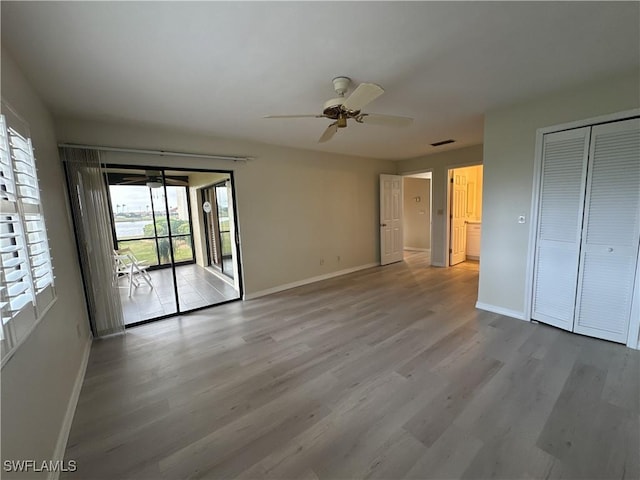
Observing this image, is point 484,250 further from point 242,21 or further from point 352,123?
point 242,21

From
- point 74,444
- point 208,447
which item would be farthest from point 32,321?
point 208,447

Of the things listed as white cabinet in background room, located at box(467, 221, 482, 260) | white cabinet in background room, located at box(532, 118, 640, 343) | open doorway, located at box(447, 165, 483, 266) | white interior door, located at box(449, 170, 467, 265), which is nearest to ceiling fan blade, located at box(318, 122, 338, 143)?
white cabinet in background room, located at box(532, 118, 640, 343)

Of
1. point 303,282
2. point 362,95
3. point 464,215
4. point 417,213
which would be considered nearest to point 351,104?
point 362,95

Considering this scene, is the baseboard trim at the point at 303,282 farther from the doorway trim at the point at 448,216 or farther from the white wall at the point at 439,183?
the doorway trim at the point at 448,216

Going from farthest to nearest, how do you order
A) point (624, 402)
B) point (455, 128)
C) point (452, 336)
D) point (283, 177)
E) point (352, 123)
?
point (283, 177)
point (455, 128)
point (352, 123)
point (452, 336)
point (624, 402)

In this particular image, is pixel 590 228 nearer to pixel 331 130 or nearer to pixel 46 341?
pixel 331 130

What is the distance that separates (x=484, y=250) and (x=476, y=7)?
2.77 metres

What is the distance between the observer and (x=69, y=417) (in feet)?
6.14

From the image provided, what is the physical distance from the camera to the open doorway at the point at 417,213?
784cm

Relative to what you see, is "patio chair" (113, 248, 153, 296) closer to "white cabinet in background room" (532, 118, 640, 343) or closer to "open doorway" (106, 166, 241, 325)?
"open doorway" (106, 166, 241, 325)

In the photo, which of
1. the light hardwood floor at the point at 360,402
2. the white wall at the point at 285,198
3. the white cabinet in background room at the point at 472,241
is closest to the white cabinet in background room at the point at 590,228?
the light hardwood floor at the point at 360,402

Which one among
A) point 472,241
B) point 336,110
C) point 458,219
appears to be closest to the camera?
point 336,110

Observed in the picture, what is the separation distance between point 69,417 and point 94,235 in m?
1.90

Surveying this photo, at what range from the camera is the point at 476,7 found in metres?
1.48
